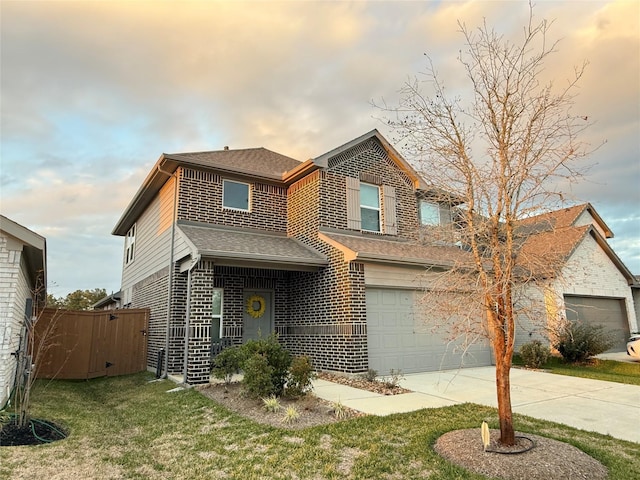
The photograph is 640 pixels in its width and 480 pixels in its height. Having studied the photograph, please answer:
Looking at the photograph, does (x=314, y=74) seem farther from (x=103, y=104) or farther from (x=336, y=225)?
(x=103, y=104)

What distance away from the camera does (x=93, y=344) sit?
11.7m

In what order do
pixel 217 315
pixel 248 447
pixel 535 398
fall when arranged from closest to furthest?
pixel 248 447 → pixel 535 398 → pixel 217 315

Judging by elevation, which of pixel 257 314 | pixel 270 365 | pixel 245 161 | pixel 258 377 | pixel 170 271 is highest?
pixel 245 161

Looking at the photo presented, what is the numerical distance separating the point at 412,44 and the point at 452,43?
4.50 feet

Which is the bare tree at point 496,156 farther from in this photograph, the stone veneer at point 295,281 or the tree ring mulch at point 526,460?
the stone veneer at point 295,281

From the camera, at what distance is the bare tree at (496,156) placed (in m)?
4.85

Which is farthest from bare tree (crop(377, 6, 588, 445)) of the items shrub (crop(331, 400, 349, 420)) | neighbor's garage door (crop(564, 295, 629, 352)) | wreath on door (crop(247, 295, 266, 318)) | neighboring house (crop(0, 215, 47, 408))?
neighbor's garage door (crop(564, 295, 629, 352))

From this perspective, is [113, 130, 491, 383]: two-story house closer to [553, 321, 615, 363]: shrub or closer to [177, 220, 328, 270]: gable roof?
[177, 220, 328, 270]: gable roof

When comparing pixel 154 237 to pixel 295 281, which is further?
pixel 154 237

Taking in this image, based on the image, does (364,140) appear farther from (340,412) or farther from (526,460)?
(526,460)

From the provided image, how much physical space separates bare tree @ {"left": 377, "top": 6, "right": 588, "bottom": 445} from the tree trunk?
11 millimetres

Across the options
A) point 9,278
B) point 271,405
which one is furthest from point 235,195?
point 271,405

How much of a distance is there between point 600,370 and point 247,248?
1107cm

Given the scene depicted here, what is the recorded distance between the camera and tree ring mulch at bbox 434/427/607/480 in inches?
159
